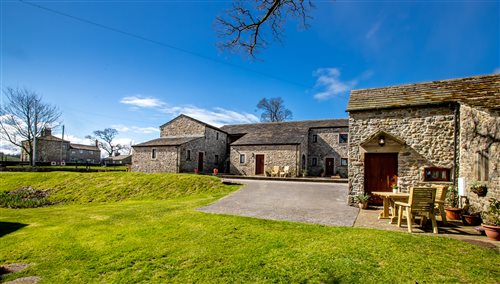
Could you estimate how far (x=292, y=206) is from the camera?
995 centimetres

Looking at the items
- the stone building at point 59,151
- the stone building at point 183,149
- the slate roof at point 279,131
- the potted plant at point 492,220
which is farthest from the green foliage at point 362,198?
the stone building at point 59,151

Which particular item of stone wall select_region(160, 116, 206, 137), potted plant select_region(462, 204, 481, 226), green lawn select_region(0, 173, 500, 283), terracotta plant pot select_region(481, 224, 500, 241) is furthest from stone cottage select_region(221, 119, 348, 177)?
terracotta plant pot select_region(481, 224, 500, 241)

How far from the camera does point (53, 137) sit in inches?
1725

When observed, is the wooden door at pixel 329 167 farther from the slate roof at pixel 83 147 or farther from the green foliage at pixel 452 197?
the slate roof at pixel 83 147

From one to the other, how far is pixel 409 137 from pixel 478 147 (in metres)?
2.25

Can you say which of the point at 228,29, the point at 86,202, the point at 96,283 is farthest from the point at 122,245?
the point at 86,202

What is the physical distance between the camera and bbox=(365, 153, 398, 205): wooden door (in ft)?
32.6

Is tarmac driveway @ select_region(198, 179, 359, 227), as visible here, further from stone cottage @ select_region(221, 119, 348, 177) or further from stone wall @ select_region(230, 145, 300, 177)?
stone cottage @ select_region(221, 119, 348, 177)

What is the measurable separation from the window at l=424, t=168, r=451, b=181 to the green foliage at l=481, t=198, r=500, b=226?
2140mm

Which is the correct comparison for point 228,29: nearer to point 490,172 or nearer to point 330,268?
point 330,268

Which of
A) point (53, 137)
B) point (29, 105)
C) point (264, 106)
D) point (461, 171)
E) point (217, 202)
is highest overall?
point (264, 106)

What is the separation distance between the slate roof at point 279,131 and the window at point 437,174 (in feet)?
50.1

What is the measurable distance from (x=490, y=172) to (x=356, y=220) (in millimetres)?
3986

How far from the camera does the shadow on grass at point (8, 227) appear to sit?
7.57 m
